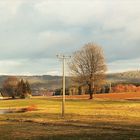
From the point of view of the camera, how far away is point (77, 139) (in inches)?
1219

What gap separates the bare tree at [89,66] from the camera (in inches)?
4456

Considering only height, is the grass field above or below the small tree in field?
below

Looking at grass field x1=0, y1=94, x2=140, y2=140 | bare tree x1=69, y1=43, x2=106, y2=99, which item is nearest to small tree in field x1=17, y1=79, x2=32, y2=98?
bare tree x1=69, y1=43, x2=106, y2=99

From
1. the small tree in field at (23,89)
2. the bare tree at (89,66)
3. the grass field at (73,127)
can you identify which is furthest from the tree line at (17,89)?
the grass field at (73,127)

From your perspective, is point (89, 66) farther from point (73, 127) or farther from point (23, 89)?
point (73, 127)

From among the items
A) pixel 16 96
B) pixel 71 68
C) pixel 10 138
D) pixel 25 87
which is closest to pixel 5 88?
pixel 16 96

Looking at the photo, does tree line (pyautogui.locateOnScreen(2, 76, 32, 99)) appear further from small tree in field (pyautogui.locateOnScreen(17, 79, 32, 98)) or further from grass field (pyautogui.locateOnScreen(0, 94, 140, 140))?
grass field (pyautogui.locateOnScreen(0, 94, 140, 140))

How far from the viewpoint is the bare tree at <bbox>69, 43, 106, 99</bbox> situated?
11319 centimetres

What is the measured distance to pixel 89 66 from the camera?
114125 mm

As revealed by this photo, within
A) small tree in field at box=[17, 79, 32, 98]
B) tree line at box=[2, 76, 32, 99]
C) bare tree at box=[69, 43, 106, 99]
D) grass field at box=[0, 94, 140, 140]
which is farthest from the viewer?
tree line at box=[2, 76, 32, 99]

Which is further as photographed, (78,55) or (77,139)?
(78,55)

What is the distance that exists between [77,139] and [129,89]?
145 metres

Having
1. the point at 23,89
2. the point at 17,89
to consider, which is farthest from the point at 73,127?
the point at 17,89

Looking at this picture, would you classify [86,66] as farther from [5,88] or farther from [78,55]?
[5,88]
